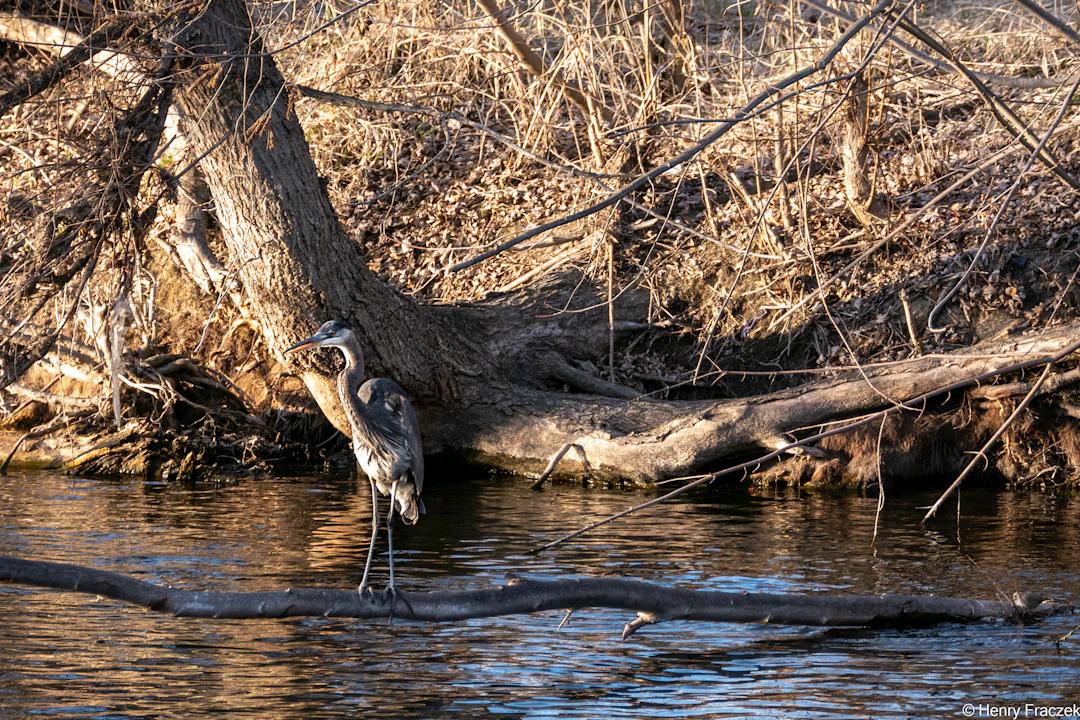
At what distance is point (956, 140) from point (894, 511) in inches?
192

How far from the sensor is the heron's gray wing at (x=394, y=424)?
7957 mm

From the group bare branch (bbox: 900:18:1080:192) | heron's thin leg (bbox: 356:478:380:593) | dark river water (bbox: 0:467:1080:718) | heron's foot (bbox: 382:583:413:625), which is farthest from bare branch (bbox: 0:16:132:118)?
bare branch (bbox: 900:18:1080:192)

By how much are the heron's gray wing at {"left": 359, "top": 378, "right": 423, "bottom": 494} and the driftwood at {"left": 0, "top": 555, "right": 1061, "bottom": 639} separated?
198 cm

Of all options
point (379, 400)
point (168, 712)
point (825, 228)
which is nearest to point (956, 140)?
point (825, 228)

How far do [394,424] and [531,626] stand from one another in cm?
147

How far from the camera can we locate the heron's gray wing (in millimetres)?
7957

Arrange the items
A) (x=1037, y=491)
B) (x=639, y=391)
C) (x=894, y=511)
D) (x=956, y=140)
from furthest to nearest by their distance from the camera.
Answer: (x=956, y=140)
(x=639, y=391)
(x=1037, y=491)
(x=894, y=511)

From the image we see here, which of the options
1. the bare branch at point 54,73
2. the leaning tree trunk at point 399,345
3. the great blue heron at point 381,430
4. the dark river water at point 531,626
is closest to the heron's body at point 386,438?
the great blue heron at point 381,430

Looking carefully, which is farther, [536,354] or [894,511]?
[536,354]

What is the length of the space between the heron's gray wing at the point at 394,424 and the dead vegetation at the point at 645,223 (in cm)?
297

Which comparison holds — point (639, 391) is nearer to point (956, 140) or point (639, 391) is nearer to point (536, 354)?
point (536, 354)

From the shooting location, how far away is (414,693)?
246 inches

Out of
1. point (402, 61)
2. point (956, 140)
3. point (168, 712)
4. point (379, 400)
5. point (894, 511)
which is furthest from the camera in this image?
point (402, 61)

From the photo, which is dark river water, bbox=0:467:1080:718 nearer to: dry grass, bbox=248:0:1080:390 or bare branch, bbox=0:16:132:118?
dry grass, bbox=248:0:1080:390
